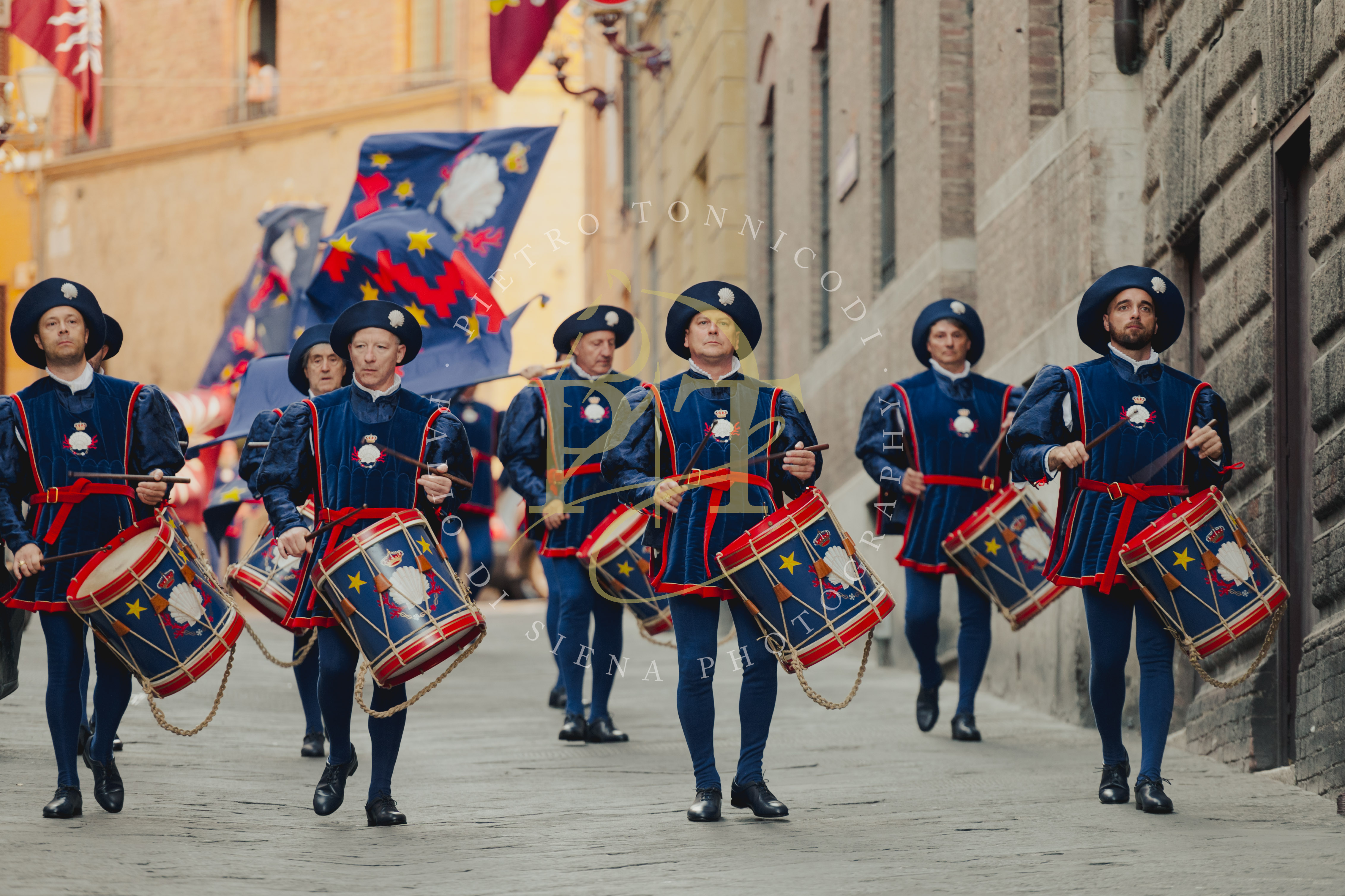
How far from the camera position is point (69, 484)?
6.95m

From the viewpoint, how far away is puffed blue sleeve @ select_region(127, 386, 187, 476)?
711 cm

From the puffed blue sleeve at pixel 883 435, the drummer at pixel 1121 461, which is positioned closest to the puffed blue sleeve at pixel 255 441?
the puffed blue sleeve at pixel 883 435

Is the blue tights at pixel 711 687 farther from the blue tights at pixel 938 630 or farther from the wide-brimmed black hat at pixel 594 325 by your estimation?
the wide-brimmed black hat at pixel 594 325

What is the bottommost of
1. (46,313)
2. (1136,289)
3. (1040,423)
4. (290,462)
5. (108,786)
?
(108,786)

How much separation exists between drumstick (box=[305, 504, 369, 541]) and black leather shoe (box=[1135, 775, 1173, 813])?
2809 mm

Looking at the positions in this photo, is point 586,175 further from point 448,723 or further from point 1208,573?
point 1208,573

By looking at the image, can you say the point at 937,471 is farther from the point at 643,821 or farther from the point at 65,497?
the point at 65,497

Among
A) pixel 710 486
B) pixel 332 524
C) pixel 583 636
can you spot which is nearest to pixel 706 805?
pixel 710 486

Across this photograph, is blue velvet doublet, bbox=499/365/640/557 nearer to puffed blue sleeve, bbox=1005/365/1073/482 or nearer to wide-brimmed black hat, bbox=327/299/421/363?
wide-brimmed black hat, bbox=327/299/421/363

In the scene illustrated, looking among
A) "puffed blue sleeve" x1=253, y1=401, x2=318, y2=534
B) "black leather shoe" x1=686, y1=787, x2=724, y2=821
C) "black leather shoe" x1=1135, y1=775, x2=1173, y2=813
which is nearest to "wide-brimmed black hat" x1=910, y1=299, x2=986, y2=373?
"black leather shoe" x1=1135, y1=775, x2=1173, y2=813

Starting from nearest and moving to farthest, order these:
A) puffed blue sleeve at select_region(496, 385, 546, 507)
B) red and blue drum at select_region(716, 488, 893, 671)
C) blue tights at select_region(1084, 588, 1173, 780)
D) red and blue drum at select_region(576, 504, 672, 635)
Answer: red and blue drum at select_region(716, 488, 893, 671) → blue tights at select_region(1084, 588, 1173, 780) → red and blue drum at select_region(576, 504, 672, 635) → puffed blue sleeve at select_region(496, 385, 546, 507)

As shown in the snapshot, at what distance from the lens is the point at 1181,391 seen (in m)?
7.11

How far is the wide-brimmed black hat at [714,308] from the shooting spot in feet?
23.3

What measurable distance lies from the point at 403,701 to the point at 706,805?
110 centimetres
